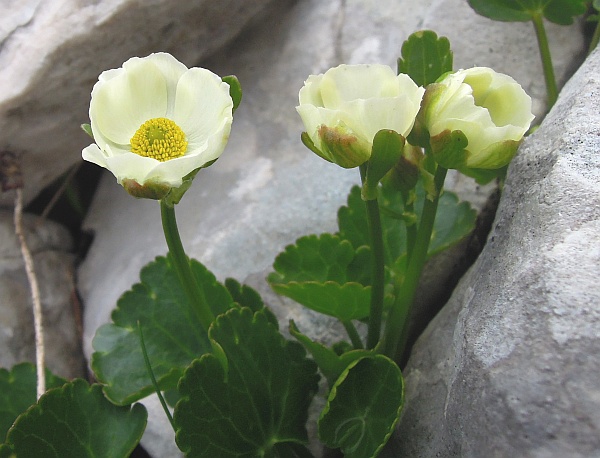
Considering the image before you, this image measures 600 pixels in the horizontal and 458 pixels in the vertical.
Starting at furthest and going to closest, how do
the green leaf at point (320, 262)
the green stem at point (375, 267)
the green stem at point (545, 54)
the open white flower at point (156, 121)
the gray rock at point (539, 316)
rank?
the green stem at point (545, 54) < the green leaf at point (320, 262) < the green stem at point (375, 267) < the open white flower at point (156, 121) < the gray rock at point (539, 316)

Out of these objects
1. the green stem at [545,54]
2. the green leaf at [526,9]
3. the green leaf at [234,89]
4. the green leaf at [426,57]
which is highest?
the green leaf at [234,89]

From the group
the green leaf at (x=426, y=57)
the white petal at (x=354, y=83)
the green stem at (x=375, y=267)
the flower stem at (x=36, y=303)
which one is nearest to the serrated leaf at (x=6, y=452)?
the flower stem at (x=36, y=303)

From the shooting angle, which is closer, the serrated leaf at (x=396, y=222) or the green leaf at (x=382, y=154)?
the green leaf at (x=382, y=154)

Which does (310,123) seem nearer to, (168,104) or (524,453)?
(168,104)

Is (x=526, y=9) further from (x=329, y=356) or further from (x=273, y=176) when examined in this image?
(x=329, y=356)

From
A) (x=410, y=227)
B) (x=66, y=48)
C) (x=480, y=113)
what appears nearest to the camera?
(x=480, y=113)

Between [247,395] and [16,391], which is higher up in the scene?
[247,395]

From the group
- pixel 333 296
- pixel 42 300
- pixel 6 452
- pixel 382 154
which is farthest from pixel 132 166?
pixel 42 300

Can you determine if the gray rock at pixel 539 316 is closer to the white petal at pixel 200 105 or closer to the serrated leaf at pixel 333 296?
the serrated leaf at pixel 333 296
